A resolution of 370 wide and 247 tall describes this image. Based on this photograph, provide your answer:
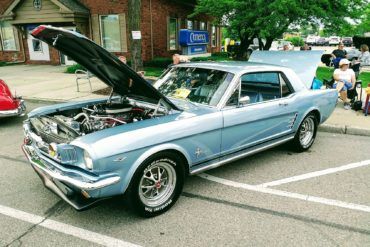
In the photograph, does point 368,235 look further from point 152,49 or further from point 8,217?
point 152,49

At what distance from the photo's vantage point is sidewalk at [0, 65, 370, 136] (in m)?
6.50

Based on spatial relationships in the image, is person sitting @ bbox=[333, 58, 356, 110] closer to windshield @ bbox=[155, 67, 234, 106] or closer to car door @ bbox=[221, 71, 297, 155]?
car door @ bbox=[221, 71, 297, 155]

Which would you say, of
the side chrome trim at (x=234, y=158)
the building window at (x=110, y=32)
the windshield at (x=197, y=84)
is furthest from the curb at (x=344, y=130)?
the building window at (x=110, y=32)

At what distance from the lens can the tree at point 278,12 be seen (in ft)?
37.5

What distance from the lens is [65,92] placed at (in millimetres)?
10141

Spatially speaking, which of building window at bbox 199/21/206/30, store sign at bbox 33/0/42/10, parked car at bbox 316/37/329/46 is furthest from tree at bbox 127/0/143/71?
parked car at bbox 316/37/329/46

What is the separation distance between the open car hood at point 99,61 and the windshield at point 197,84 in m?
0.49

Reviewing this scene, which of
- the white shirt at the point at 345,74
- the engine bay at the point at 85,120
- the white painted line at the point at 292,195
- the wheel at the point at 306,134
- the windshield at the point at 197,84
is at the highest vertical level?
the windshield at the point at 197,84

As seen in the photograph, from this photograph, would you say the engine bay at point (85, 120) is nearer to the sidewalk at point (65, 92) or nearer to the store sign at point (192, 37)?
the sidewalk at point (65, 92)

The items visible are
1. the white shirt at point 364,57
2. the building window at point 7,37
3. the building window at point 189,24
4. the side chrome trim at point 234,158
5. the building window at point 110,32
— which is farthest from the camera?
the building window at point 7,37

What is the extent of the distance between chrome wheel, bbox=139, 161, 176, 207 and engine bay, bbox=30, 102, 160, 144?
0.67 meters

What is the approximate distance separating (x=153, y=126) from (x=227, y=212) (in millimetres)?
1210

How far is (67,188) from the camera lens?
2.92 m

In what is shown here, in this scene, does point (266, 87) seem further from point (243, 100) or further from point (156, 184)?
point (156, 184)
